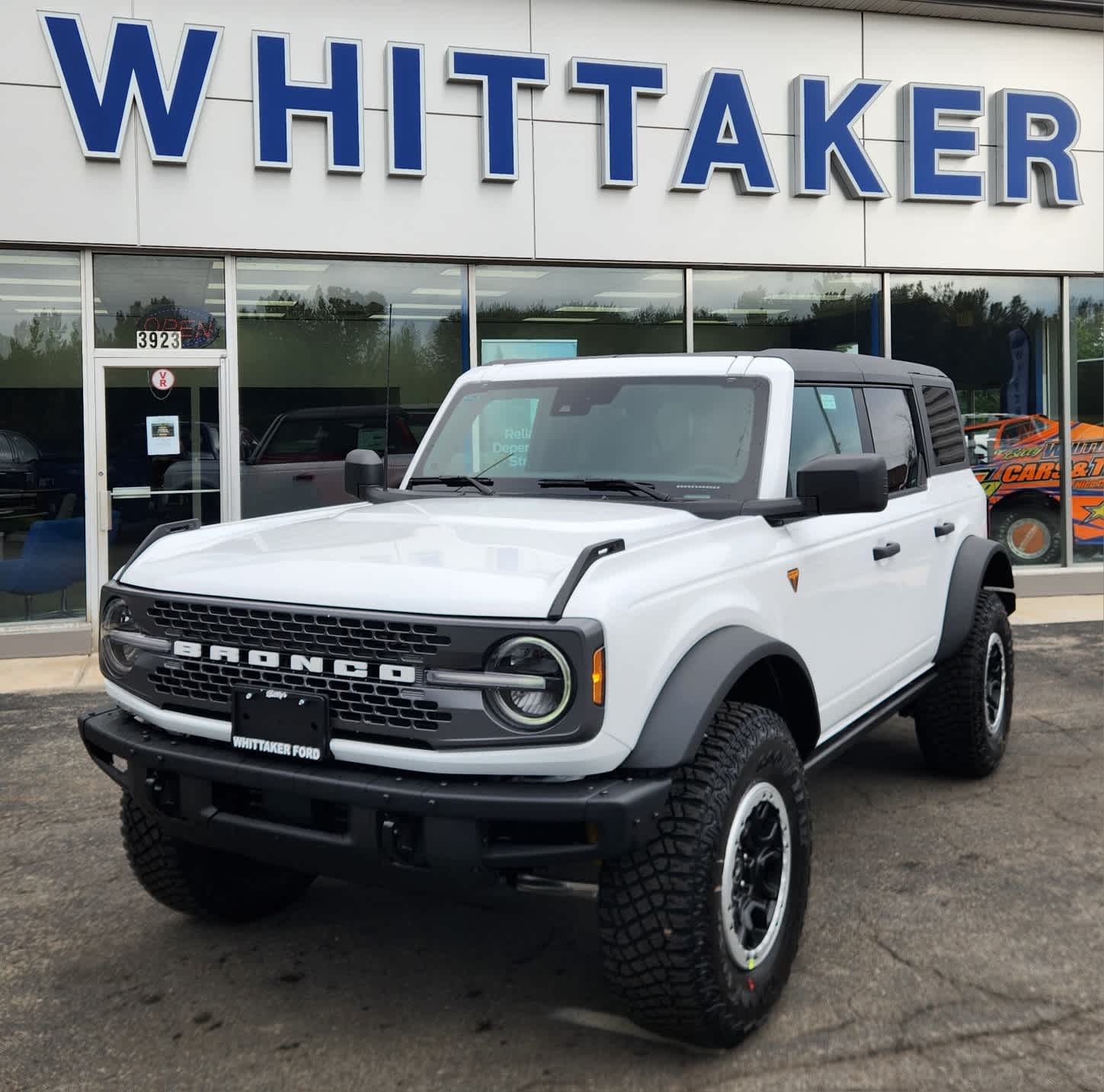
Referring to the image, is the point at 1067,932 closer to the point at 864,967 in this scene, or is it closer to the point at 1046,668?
the point at 864,967

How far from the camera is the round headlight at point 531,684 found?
2781 millimetres

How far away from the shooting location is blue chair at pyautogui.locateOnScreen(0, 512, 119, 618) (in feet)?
31.5

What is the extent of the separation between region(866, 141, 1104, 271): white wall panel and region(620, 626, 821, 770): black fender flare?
874 cm

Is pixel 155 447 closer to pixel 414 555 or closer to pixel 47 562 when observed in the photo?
pixel 47 562

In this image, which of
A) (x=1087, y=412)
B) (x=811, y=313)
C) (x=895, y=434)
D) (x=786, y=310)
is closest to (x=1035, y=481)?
(x=1087, y=412)

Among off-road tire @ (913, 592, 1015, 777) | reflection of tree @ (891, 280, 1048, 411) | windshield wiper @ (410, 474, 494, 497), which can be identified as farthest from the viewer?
reflection of tree @ (891, 280, 1048, 411)

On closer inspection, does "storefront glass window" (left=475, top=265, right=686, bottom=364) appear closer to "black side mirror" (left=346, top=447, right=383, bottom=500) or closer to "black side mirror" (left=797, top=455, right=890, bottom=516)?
"black side mirror" (left=346, top=447, right=383, bottom=500)

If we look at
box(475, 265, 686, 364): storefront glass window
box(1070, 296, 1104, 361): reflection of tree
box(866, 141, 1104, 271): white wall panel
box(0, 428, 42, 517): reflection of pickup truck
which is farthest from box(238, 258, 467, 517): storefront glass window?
box(1070, 296, 1104, 361): reflection of tree

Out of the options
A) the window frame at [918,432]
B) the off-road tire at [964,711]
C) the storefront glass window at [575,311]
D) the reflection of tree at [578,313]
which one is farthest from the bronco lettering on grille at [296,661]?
the reflection of tree at [578,313]

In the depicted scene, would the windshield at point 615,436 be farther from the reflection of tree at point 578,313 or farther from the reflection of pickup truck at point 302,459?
the reflection of tree at point 578,313

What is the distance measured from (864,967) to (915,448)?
2.36 metres

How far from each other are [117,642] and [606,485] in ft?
5.35

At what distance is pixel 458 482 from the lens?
4.40 meters

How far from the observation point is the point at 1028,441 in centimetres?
1201
